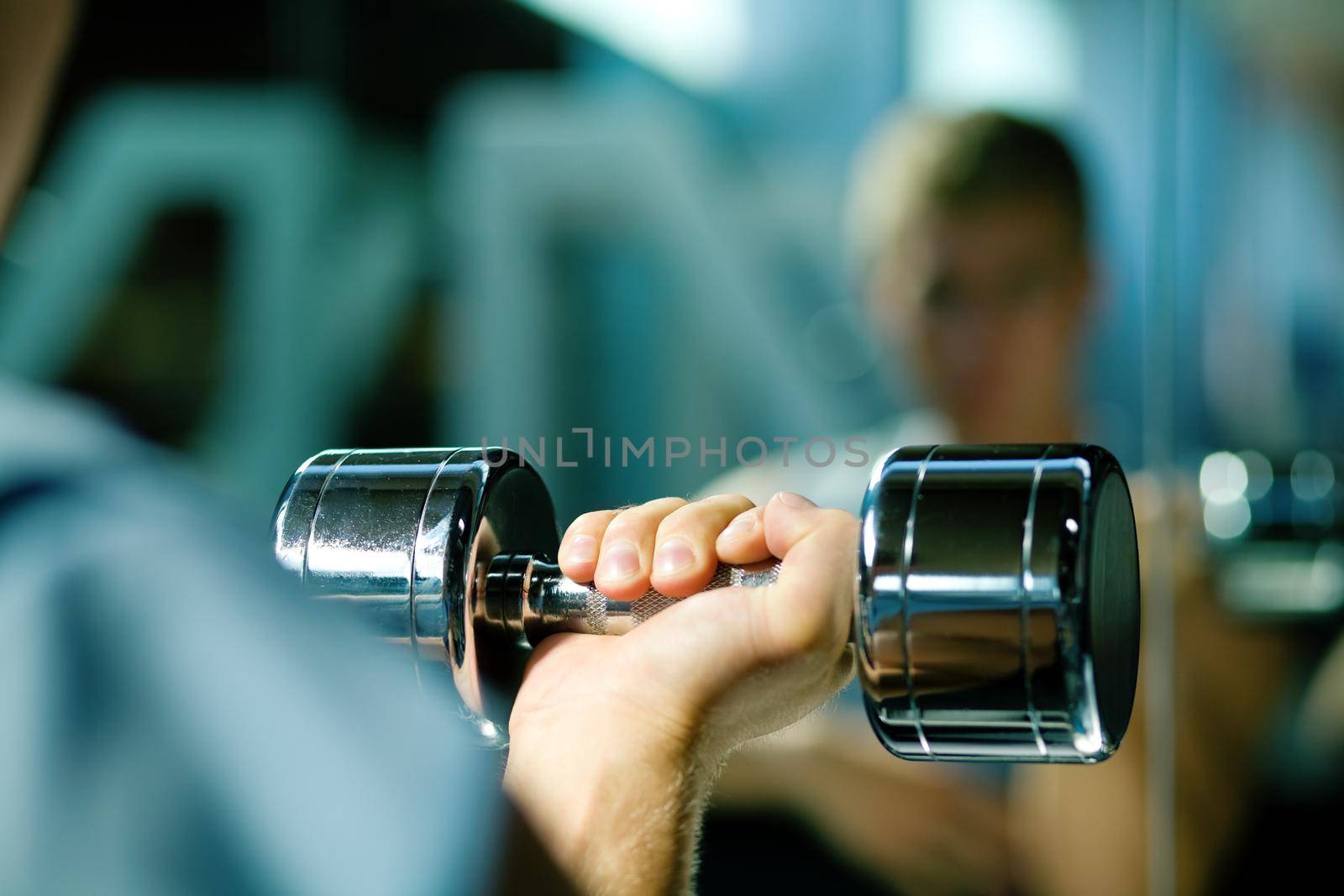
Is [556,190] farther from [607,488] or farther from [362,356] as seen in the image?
[607,488]

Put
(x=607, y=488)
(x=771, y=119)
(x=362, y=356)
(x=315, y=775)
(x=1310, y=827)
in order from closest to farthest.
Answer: (x=315, y=775)
(x=607, y=488)
(x=1310, y=827)
(x=771, y=119)
(x=362, y=356)

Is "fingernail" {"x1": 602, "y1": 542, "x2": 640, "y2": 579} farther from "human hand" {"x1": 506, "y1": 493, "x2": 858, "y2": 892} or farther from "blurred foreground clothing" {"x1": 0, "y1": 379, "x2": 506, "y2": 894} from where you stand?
"blurred foreground clothing" {"x1": 0, "y1": 379, "x2": 506, "y2": 894}

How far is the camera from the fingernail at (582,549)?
382mm

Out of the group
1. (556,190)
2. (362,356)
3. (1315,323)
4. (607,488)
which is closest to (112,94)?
(362,356)

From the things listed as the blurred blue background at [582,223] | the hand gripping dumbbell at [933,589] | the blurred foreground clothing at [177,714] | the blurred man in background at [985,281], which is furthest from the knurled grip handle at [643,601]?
the blurred man in background at [985,281]

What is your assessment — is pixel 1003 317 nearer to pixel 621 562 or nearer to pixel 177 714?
pixel 621 562

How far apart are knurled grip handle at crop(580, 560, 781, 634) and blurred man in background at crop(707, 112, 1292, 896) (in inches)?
13.3

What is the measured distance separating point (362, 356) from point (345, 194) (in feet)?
0.73

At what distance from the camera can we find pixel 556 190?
146 cm

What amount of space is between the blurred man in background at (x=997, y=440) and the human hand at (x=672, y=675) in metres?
0.33

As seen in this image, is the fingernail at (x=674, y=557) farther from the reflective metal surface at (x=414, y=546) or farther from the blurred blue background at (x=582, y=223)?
the blurred blue background at (x=582, y=223)

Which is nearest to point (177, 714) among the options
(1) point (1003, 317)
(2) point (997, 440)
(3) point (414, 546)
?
(3) point (414, 546)

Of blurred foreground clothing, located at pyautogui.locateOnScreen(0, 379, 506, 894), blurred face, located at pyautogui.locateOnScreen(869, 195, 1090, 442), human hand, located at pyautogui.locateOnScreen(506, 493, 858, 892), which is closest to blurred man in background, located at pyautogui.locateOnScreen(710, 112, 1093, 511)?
blurred face, located at pyautogui.locateOnScreen(869, 195, 1090, 442)

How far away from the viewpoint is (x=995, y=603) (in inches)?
11.8
